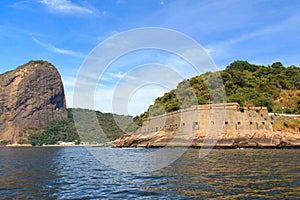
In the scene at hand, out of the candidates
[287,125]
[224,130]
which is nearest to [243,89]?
[287,125]

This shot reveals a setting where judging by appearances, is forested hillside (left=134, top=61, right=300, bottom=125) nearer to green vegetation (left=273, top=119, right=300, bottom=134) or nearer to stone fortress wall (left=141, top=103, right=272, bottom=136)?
green vegetation (left=273, top=119, right=300, bottom=134)

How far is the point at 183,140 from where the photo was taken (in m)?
64.1

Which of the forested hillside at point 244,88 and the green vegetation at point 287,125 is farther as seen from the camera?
the forested hillside at point 244,88

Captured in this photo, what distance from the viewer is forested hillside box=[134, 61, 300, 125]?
87.9 m

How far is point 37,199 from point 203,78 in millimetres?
93678

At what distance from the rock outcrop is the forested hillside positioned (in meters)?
16.5

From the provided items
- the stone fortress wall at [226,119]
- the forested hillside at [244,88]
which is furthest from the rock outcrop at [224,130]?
the forested hillside at [244,88]

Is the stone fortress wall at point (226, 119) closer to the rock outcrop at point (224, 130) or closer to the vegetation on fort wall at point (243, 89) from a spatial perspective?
the rock outcrop at point (224, 130)

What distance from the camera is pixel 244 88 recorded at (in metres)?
91.1

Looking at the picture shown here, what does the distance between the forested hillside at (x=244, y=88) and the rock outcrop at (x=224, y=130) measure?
650 inches

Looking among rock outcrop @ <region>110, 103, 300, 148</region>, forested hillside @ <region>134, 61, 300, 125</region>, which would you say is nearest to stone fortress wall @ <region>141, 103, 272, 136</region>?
rock outcrop @ <region>110, 103, 300, 148</region>

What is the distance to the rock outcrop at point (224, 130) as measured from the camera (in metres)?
57.3

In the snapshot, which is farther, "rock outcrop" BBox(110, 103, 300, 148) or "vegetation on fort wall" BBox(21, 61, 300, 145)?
"vegetation on fort wall" BBox(21, 61, 300, 145)

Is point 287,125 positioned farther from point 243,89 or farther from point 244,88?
point 244,88
